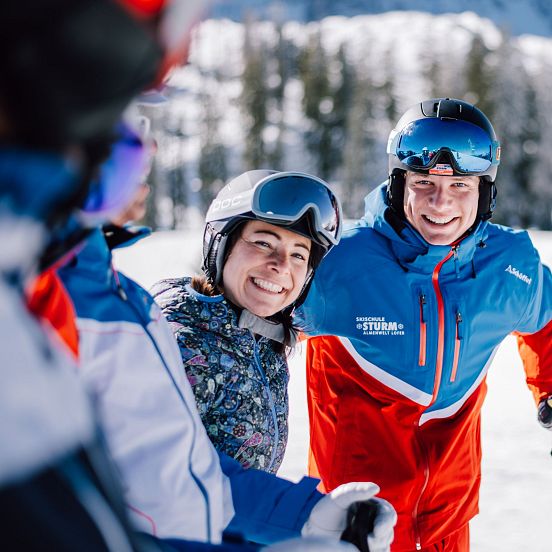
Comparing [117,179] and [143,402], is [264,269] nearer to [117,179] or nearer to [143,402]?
[143,402]

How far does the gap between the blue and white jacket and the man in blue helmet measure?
1.49 meters

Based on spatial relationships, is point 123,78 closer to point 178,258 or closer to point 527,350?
point 527,350

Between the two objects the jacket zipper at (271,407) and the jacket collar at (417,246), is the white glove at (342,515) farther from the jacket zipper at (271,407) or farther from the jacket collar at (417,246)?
the jacket collar at (417,246)

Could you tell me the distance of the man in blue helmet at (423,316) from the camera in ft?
9.12

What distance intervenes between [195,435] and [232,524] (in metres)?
0.31

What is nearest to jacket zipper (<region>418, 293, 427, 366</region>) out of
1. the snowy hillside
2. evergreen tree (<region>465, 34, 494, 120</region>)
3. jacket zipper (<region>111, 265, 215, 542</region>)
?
jacket zipper (<region>111, 265, 215, 542</region>)

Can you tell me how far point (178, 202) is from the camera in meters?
47.1

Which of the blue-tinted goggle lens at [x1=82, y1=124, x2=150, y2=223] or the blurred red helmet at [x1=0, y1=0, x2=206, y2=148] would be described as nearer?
the blurred red helmet at [x1=0, y1=0, x2=206, y2=148]

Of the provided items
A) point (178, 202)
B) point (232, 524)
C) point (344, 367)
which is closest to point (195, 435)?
point (232, 524)

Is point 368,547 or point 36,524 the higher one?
point 36,524

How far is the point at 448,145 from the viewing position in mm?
2785

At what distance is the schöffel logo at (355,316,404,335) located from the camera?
110 inches

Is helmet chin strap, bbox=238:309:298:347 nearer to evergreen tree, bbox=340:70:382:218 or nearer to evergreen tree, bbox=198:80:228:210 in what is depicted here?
evergreen tree, bbox=340:70:382:218

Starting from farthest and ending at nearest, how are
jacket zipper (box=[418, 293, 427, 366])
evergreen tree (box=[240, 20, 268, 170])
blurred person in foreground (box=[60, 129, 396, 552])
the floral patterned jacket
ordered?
evergreen tree (box=[240, 20, 268, 170]), jacket zipper (box=[418, 293, 427, 366]), the floral patterned jacket, blurred person in foreground (box=[60, 129, 396, 552])
